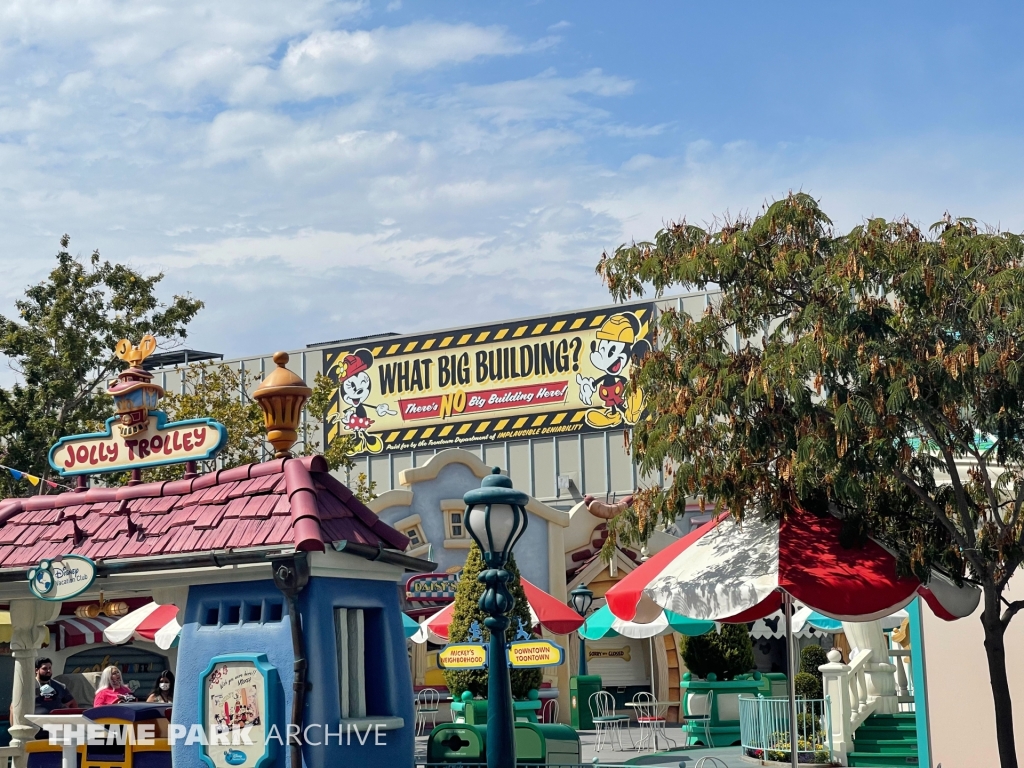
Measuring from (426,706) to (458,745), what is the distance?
1388cm

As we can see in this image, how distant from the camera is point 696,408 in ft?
36.7

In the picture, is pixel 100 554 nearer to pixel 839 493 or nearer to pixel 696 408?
pixel 696 408

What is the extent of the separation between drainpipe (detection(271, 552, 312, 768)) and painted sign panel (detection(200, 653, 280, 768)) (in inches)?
9.6

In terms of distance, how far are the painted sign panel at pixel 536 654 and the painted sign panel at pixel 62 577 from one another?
8.32m

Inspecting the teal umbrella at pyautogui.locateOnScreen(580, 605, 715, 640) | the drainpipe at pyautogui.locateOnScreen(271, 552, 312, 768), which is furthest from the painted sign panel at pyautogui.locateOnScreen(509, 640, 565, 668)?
the drainpipe at pyautogui.locateOnScreen(271, 552, 312, 768)

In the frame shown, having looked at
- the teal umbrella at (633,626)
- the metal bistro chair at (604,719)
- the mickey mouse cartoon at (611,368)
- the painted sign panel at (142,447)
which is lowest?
the metal bistro chair at (604,719)

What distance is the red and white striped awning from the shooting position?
104ft

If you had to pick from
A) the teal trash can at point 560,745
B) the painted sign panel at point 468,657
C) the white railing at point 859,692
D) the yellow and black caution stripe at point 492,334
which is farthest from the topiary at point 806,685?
the teal trash can at point 560,745

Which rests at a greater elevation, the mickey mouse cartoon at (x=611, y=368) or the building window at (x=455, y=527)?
the mickey mouse cartoon at (x=611, y=368)

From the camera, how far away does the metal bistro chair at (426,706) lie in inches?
1016

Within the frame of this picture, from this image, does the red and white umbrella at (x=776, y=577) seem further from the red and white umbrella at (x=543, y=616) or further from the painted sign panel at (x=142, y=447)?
the red and white umbrella at (x=543, y=616)

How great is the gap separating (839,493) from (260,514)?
16.9 feet

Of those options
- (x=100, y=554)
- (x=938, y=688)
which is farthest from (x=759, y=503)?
(x=100, y=554)

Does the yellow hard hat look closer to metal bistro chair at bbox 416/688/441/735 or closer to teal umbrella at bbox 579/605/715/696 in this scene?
metal bistro chair at bbox 416/688/441/735
